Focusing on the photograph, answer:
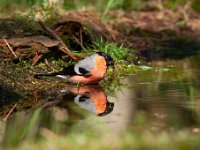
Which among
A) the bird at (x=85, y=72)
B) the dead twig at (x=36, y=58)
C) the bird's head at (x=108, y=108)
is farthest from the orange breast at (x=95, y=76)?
the bird's head at (x=108, y=108)

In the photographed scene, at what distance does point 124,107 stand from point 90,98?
83 centimetres

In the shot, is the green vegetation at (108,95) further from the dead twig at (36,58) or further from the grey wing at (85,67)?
the grey wing at (85,67)

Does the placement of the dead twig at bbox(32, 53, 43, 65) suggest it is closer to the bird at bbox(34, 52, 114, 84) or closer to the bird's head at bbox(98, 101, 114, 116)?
the bird at bbox(34, 52, 114, 84)

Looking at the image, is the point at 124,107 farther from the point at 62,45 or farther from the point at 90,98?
the point at 62,45

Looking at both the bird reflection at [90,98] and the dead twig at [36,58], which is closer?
the bird reflection at [90,98]

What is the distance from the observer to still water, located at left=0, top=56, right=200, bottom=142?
22.6 ft

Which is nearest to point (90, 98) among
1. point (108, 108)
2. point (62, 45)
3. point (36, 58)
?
point (108, 108)

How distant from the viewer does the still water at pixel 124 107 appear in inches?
271

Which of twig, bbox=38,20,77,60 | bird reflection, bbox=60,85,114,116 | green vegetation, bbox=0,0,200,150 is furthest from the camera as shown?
twig, bbox=38,20,77,60

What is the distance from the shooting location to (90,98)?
8.62 meters

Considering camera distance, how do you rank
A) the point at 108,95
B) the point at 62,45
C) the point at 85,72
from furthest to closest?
the point at 62,45 < the point at 85,72 < the point at 108,95

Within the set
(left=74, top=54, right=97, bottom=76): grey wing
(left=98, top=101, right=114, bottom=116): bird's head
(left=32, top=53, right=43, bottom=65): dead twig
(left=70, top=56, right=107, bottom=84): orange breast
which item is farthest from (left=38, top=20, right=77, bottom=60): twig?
(left=98, top=101, right=114, bottom=116): bird's head

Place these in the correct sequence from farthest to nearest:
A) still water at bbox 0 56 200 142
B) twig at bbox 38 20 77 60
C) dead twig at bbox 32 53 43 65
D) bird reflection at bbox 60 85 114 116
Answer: twig at bbox 38 20 77 60 → dead twig at bbox 32 53 43 65 → bird reflection at bbox 60 85 114 116 → still water at bbox 0 56 200 142

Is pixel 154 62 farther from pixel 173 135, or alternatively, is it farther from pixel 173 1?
pixel 173 135
